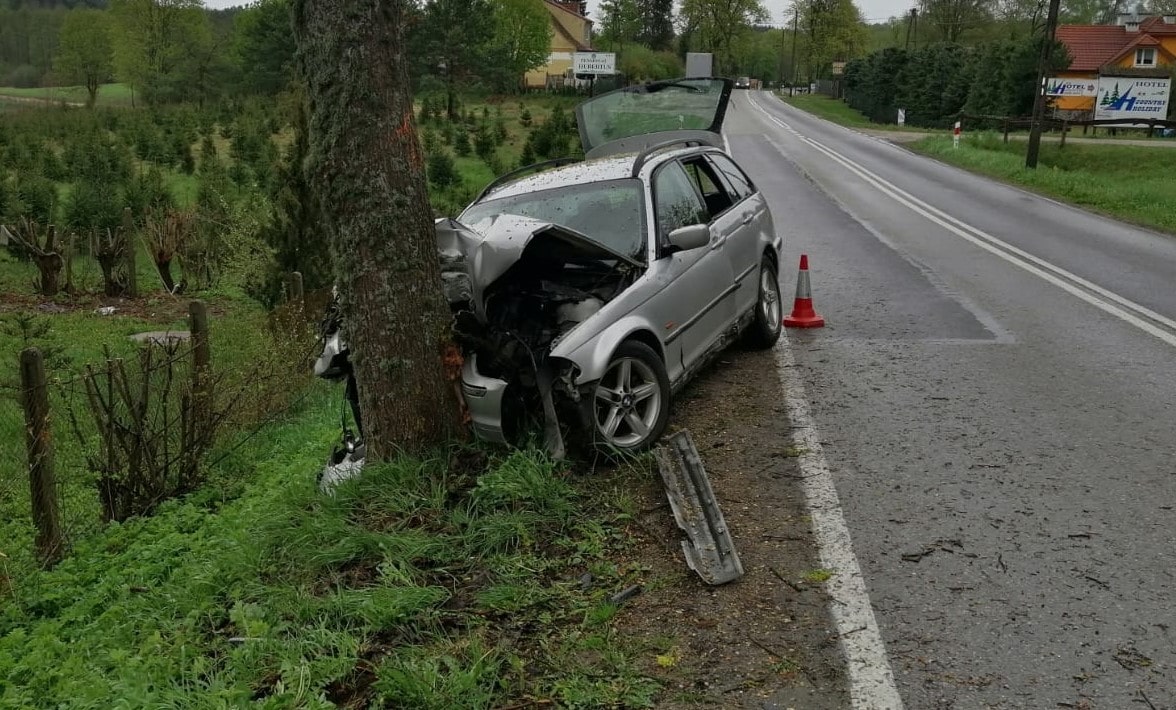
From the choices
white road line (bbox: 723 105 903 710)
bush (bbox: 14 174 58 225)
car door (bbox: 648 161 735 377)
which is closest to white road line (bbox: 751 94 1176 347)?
car door (bbox: 648 161 735 377)

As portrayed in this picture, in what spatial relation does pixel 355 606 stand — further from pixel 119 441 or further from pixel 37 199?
pixel 37 199

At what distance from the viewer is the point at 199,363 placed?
6.50 meters

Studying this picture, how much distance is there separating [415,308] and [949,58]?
58.8 metres

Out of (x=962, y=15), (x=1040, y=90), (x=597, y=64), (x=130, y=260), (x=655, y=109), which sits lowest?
(x=130, y=260)

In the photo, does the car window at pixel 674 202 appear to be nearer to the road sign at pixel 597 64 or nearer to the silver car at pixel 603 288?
the silver car at pixel 603 288

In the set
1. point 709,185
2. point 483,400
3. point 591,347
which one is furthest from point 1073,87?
point 483,400

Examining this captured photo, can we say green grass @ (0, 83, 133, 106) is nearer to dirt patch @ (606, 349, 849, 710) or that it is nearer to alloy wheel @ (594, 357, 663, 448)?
alloy wheel @ (594, 357, 663, 448)

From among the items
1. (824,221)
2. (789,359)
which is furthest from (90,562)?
(824,221)

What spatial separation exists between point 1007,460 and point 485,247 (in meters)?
3.06

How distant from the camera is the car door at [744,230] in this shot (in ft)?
23.9

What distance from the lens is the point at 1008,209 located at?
→ 18.7 m

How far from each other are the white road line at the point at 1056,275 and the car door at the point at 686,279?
154 inches

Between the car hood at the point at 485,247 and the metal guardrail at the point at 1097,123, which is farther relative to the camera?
the metal guardrail at the point at 1097,123

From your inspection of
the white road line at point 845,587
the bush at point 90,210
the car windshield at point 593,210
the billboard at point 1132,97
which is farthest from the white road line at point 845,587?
the billboard at point 1132,97
